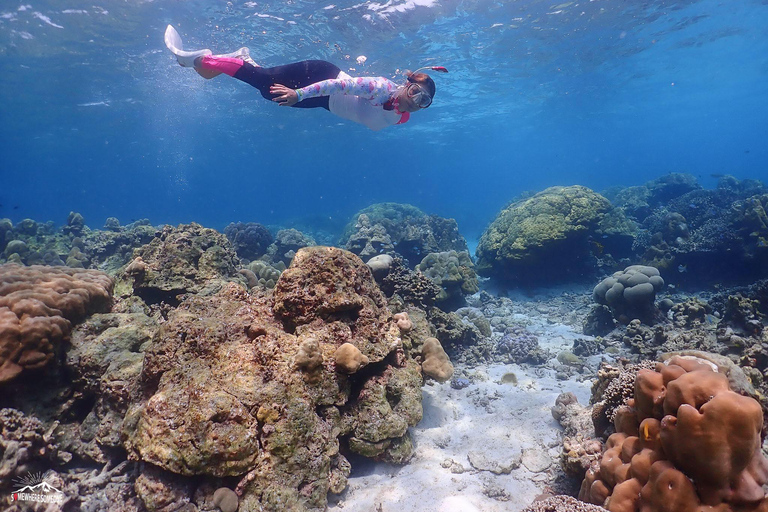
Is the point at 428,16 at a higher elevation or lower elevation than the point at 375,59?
lower

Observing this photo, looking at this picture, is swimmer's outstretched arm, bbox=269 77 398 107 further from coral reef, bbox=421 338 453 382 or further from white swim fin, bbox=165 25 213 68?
coral reef, bbox=421 338 453 382

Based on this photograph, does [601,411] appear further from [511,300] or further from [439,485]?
[511,300]

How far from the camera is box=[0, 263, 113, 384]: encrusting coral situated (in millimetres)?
4133

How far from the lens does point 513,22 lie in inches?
790

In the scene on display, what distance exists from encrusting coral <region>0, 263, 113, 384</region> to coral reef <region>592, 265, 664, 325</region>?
10578 millimetres

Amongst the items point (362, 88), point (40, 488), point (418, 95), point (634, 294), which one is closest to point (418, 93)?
point (418, 95)

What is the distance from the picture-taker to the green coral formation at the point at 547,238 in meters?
12.3

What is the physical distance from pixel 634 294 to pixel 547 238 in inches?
161

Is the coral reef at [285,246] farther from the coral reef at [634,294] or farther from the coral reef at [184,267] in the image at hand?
the coral reef at [634,294]

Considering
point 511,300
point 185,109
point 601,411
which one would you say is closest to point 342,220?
point 185,109

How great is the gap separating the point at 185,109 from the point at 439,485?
128ft

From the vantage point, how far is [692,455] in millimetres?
2357

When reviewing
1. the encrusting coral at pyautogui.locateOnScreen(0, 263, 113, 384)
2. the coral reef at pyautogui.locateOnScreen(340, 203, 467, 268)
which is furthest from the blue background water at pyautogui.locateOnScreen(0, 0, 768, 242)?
the encrusting coral at pyautogui.locateOnScreen(0, 263, 113, 384)

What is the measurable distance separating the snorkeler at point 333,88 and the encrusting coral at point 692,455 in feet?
15.2
